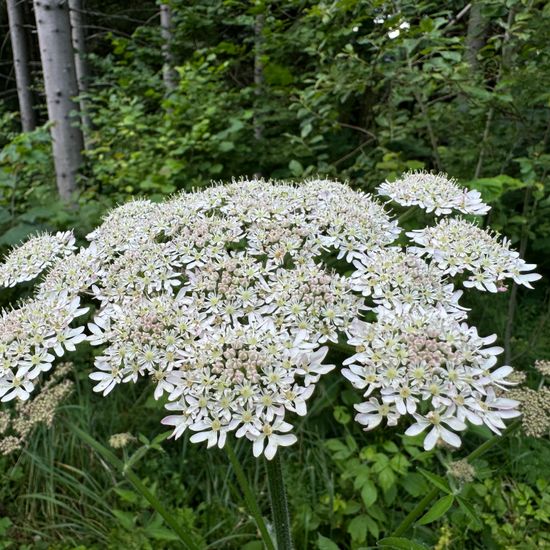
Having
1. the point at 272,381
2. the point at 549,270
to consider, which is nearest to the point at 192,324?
the point at 272,381

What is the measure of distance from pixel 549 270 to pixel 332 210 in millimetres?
3665

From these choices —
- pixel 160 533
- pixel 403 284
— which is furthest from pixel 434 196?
pixel 160 533

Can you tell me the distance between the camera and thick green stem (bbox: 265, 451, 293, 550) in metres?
1.50

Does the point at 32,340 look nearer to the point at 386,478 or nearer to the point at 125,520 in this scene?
the point at 125,520

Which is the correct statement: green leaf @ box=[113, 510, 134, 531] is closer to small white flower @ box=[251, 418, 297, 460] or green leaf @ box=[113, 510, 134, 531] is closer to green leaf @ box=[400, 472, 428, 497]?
green leaf @ box=[400, 472, 428, 497]

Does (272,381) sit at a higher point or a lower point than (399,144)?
higher

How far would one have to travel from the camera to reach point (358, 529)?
2.42 m

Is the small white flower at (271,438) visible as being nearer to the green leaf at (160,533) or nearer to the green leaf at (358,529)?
the green leaf at (160,533)

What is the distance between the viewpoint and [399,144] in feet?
15.8

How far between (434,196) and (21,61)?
11487mm

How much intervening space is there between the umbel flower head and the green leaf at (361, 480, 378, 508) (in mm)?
1067

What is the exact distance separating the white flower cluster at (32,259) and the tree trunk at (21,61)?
1028cm

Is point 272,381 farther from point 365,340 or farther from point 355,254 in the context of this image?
point 355,254

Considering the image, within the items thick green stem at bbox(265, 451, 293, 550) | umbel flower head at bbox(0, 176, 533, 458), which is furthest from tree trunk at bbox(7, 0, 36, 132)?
thick green stem at bbox(265, 451, 293, 550)
